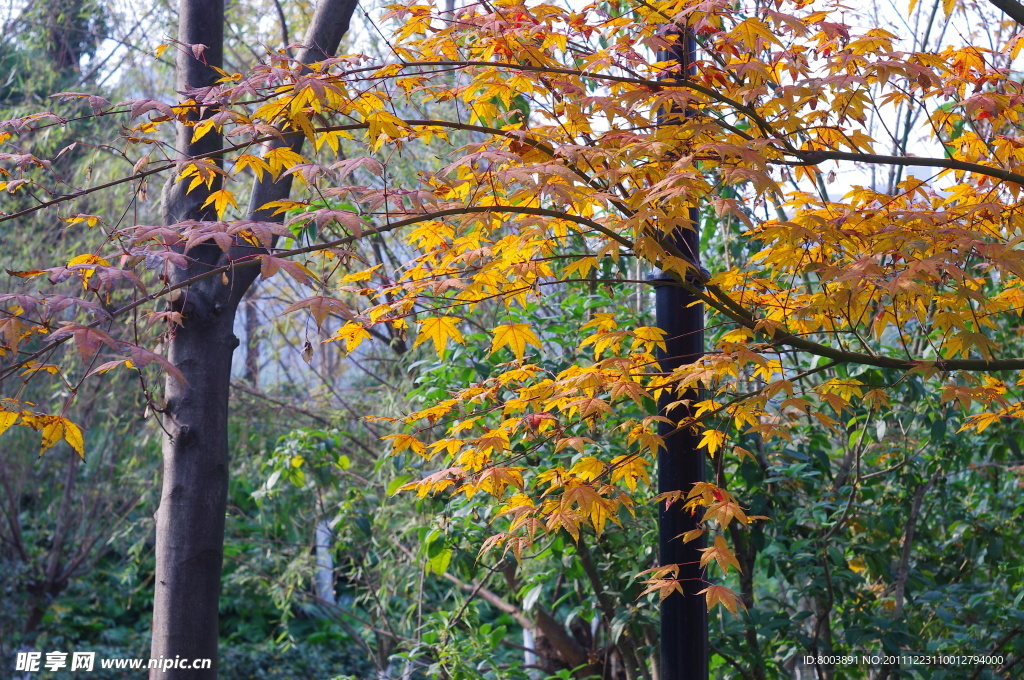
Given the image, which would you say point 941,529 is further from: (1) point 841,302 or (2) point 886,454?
(1) point 841,302

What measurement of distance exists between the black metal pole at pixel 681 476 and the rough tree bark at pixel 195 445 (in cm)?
108

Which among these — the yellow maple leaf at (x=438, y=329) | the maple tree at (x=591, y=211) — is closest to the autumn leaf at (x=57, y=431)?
the maple tree at (x=591, y=211)

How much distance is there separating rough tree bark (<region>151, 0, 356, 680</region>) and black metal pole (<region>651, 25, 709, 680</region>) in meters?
1.08

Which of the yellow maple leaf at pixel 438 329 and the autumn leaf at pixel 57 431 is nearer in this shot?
the autumn leaf at pixel 57 431

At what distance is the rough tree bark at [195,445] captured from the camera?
2.22 metres

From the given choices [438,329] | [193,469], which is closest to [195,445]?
[193,469]

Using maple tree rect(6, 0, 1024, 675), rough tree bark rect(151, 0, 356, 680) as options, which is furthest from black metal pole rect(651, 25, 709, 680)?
rough tree bark rect(151, 0, 356, 680)

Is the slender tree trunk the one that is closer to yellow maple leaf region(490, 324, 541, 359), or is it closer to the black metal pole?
yellow maple leaf region(490, 324, 541, 359)

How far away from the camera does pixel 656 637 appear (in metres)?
2.93

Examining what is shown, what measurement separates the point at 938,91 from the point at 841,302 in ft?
2.12

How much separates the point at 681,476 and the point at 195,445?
4.28 feet

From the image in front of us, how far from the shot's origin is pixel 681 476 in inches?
84.7

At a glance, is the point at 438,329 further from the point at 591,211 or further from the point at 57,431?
the point at 57,431

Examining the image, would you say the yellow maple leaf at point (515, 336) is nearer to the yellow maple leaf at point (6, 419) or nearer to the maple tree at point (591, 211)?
the maple tree at point (591, 211)
